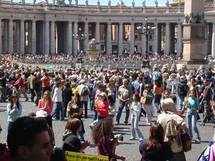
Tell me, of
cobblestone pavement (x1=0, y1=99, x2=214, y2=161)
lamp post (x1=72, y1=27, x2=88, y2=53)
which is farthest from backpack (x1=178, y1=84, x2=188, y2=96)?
lamp post (x1=72, y1=27, x2=88, y2=53)

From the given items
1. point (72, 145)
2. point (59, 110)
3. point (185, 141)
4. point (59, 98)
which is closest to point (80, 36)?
point (59, 110)

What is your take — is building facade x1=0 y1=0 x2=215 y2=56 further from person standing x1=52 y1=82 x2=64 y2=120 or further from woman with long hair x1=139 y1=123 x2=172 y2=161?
woman with long hair x1=139 y1=123 x2=172 y2=161

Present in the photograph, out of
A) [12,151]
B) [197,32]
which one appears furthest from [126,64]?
[12,151]

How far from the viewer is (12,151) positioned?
3799 millimetres

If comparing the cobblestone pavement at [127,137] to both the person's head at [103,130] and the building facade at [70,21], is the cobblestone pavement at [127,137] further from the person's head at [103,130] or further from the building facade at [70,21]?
the building facade at [70,21]

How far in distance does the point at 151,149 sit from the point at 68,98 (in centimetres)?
1439

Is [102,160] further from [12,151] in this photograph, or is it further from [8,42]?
[8,42]

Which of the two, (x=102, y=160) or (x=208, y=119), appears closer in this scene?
(x=102, y=160)

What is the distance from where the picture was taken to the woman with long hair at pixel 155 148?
7.61 meters

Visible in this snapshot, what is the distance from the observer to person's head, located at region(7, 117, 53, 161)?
367 cm

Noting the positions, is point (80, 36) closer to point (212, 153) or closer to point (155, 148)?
point (155, 148)

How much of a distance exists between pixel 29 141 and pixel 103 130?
4544mm

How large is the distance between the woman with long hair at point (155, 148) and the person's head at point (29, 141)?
3.94 metres

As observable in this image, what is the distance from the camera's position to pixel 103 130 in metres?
8.19
